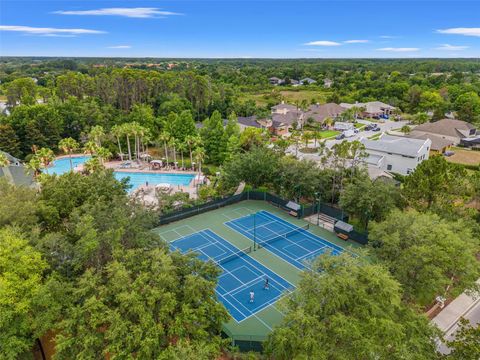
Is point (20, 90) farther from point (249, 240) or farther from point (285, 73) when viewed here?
point (285, 73)

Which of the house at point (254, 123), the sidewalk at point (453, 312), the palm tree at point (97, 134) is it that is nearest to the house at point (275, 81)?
the house at point (254, 123)

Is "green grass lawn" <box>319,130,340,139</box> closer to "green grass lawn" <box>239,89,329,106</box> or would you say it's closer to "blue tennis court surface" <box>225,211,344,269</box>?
"green grass lawn" <box>239,89,329,106</box>

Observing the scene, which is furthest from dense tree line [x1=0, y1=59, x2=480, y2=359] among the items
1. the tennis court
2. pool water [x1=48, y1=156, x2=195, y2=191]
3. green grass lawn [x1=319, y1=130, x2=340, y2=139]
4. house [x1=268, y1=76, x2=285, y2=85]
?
house [x1=268, y1=76, x2=285, y2=85]

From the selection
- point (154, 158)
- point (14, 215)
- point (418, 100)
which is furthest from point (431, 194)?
point (418, 100)

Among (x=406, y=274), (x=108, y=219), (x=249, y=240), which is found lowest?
(x=249, y=240)

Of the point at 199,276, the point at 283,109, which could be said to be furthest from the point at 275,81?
the point at 199,276

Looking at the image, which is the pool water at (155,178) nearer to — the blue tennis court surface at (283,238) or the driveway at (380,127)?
the blue tennis court surface at (283,238)

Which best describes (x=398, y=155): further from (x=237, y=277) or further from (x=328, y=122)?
(x=328, y=122)
